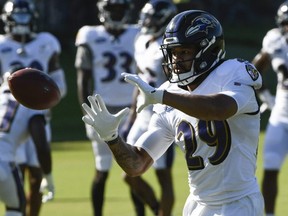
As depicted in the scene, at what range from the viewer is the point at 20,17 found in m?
8.30

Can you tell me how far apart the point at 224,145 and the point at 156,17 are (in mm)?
3598

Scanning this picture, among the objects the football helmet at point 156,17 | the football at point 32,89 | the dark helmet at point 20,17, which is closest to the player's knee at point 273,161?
the football helmet at point 156,17

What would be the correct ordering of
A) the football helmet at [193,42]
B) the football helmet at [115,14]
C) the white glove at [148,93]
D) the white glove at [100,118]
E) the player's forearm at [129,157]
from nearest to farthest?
the white glove at [148,93] < the white glove at [100,118] < the football helmet at [193,42] < the player's forearm at [129,157] < the football helmet at [115,14]

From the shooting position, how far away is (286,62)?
835 centimetres

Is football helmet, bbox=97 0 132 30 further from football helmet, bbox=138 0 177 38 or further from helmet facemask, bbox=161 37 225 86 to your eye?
helmet facemask, bbox=161 37 225 86

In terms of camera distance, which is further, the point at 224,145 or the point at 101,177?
the point at 101,177

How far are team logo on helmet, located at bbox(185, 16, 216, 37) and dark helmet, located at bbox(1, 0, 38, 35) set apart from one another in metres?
Answer: 3.41

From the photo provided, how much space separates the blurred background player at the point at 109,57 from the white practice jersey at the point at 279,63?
4.19 ft

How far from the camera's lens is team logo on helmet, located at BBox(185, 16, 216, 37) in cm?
500

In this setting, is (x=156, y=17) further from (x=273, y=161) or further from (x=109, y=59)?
(x=273, y=161)

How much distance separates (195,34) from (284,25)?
143 inches

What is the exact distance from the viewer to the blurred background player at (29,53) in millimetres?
8117

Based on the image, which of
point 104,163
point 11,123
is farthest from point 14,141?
point 104,163

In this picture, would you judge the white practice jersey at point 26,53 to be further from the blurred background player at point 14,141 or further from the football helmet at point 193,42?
the football helmet at point 193,42
